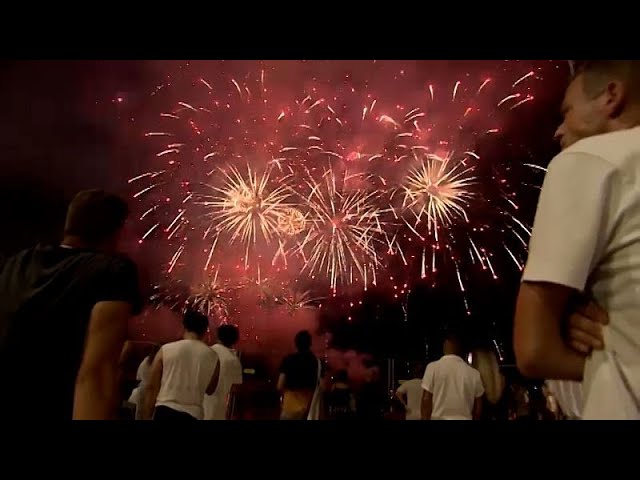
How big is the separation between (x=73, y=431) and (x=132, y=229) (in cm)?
900

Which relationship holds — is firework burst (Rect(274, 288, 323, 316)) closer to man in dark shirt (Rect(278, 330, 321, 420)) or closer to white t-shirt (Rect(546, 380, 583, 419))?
man in dark shirt (Rect(278, 330, 321, 420))

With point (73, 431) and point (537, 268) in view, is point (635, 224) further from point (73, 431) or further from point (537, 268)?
point (73, 431)

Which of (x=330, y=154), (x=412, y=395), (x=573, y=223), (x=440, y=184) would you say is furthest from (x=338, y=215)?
(x=573, y=223)

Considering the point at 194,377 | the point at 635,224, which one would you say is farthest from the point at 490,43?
the point at 194,377

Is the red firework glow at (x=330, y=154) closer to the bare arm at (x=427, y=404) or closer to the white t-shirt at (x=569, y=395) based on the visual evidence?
the bare arm at (x=427, y=404)

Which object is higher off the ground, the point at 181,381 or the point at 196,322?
the point at 196,322

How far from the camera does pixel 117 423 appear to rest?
46.8 inches

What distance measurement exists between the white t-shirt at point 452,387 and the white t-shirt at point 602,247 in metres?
2.78

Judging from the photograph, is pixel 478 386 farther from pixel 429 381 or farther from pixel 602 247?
pixel 602 247

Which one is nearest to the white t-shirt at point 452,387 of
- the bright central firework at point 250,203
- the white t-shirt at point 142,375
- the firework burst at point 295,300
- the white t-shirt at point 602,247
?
the white t-shirt at point 142,375

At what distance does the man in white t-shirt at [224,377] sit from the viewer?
11.5 ft

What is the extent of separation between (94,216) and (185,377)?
5.52 feet

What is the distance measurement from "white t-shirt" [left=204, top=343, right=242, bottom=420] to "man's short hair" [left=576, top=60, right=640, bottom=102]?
2.83 metres

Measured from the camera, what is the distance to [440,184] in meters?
8.20
